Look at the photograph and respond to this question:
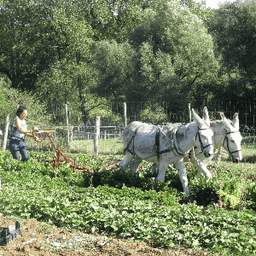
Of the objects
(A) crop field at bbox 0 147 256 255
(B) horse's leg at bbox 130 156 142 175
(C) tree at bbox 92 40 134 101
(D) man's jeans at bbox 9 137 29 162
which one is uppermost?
(C) tree at bbox 92 40 134 101

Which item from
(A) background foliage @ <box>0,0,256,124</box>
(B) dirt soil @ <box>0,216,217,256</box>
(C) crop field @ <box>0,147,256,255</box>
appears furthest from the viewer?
(A) background foliage @ <box>0,0,256,124</box>

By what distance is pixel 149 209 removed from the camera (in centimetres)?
627

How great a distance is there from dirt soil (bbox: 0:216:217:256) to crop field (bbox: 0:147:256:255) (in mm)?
194

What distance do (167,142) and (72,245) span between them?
340 cm

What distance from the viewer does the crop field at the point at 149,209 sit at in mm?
5277

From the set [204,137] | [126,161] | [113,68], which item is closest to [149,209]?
[204,137]

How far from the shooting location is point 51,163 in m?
10.9

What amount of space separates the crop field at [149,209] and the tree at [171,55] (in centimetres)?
1123

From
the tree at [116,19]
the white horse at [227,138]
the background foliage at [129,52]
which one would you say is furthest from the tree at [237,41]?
the white horse at [227,138]

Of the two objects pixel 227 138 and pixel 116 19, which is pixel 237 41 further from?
pixel 116 19

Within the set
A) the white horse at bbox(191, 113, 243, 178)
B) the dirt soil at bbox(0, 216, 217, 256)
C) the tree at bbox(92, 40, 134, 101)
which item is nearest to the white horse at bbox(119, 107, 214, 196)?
the white horse at bbox(191, 113, 243, 178)

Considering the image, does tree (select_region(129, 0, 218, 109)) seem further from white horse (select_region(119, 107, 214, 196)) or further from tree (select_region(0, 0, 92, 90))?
white horse (select_region(119, 107, 214, 196))

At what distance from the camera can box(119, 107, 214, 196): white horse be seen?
281 inches

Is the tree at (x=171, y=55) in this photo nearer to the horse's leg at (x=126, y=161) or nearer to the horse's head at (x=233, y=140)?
the horse's leg at (x=126, y=161)
